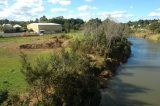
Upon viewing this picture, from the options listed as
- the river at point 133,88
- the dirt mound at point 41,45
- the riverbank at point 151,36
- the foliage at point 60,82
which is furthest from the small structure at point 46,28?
the foliage at point 60,82

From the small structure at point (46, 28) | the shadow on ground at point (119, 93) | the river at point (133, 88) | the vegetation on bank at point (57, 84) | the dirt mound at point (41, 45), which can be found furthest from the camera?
the small structure at point (46, 28)

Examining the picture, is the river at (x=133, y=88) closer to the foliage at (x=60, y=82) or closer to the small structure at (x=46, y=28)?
the foliage at (x=60, y=82)

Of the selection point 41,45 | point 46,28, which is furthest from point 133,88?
point 46,28

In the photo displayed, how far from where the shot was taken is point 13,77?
29.6 meters

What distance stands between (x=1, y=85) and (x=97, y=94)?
893 centimetres

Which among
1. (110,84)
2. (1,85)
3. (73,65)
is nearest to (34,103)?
(73,65)

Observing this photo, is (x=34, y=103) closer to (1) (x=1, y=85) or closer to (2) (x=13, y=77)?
(1) (x=1, y=85)

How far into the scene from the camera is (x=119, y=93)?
30766 millimetres

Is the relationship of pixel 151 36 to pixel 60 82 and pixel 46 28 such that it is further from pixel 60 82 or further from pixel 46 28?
pixel 60 82

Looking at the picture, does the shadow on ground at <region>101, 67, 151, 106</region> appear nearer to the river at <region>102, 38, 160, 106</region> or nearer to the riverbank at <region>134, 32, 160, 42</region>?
the river at <region>102, 38, 160, 106</region>

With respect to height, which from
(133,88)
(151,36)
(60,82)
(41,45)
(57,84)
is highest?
(60,82)

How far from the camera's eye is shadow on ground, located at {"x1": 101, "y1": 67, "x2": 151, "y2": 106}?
2728 centimetres

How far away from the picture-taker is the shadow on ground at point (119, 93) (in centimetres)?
2728

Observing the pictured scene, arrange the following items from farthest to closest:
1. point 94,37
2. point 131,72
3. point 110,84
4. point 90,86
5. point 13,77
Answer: point 94,37
point 131,72
point 110,84
point 13,77
point 90,86
